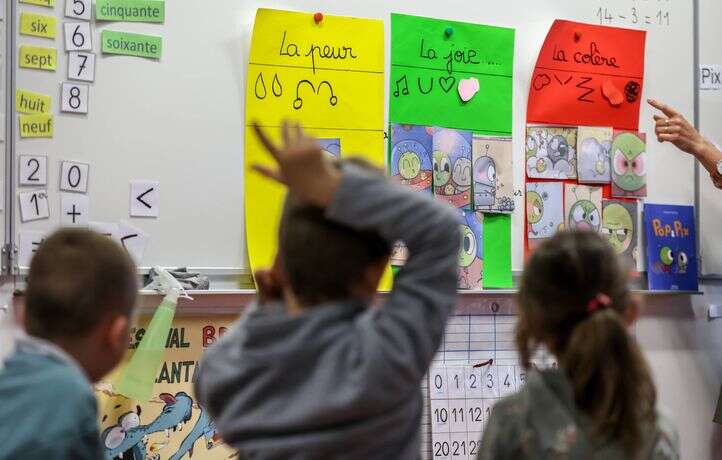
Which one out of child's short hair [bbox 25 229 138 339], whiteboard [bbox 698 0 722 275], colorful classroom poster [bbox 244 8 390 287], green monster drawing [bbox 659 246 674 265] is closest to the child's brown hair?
child's short hair [bbox 25 229 138 339]

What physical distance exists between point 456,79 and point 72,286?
1.36m

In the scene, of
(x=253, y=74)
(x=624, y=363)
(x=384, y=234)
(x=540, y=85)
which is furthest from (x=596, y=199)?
(x=384, y=234)

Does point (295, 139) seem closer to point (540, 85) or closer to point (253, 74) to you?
point (253, 74)

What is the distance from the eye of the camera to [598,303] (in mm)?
1142

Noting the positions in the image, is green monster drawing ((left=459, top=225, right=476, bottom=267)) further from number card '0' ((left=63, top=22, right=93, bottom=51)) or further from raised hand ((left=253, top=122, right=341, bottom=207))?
raised hand ((left=253, top=122, right=341, bottom=207))

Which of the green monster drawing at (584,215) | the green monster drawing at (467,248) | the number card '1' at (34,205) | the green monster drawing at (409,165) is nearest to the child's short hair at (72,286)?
the number card '1' at (34,205)

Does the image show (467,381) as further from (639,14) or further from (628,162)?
(639,14)

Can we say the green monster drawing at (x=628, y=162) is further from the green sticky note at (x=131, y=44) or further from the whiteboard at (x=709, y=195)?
the green sticky note at (x=131, y=44)

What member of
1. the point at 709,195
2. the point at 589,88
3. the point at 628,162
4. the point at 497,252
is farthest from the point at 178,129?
the point at 709,195

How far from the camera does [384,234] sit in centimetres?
99

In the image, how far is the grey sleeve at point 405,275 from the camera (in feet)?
3.18

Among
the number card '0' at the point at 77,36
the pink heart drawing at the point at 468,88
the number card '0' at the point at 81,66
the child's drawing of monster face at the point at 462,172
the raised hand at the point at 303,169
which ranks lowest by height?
the raised hand at the point at 303,169

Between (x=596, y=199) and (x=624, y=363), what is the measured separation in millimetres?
1376

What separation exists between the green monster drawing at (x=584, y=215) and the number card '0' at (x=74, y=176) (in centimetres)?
124
